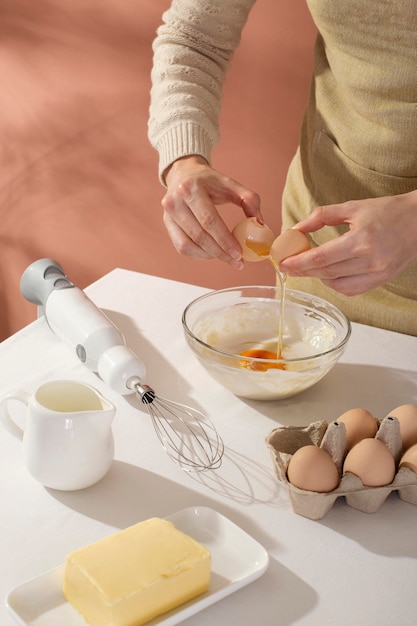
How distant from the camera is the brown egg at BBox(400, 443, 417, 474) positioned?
3.11 feet

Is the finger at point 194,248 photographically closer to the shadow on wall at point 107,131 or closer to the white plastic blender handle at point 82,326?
the white plastic blender handle at point 82,326

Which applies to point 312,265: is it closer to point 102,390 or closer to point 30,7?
point 102,390

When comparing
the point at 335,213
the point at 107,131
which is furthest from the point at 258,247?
the point at 107,131

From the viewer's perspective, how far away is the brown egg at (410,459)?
0.95 m

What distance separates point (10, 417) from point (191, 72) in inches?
33.4

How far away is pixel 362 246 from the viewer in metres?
1.14

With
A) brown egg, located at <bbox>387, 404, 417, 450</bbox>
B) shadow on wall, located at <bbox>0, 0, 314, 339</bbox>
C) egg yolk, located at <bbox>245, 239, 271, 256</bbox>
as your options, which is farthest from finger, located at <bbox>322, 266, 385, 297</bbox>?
shadow on wall, located at <bbox>0, 0, 314, 339</bbox>

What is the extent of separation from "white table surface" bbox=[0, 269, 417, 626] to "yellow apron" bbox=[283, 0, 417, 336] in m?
0.20

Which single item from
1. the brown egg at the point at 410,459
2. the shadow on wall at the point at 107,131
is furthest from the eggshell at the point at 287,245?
the shadow on wall at the point at 107,131

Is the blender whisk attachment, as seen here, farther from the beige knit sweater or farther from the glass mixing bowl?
the beige knit sweater

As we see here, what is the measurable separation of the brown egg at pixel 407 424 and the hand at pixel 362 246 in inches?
8.9

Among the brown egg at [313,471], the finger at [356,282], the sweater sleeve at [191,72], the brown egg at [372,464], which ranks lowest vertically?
the brown egg at [372,464]

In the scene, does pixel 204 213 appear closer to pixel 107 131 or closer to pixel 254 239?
pixel 254 239

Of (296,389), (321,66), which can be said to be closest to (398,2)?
(321,66)
